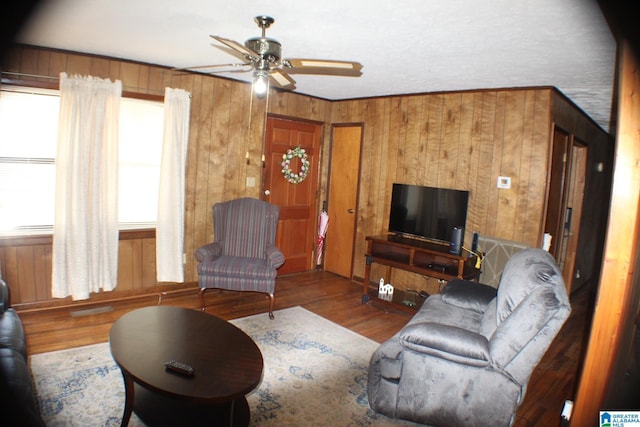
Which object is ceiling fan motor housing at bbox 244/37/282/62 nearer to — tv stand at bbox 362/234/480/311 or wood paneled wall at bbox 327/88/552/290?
tv stand at bbox 362/234/480/311

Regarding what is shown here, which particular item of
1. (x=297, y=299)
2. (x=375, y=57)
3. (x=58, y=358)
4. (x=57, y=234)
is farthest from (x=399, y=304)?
(x=57, y=234)

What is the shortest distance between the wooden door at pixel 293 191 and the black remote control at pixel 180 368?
3.18 meters

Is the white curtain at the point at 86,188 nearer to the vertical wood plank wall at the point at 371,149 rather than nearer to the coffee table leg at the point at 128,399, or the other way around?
the vertical wood plank wall at the point at 371,149

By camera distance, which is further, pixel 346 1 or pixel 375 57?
pixel 375 57

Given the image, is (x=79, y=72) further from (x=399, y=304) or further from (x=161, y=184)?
(x=399, y=304)

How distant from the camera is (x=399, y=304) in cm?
402

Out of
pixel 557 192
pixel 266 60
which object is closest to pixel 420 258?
pixel 557 192

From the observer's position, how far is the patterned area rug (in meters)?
2.18

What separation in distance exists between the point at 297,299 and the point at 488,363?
2.55 m

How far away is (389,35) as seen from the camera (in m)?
2.60

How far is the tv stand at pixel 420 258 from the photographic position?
12.1ft

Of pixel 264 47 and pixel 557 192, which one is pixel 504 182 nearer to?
pixel 557 192

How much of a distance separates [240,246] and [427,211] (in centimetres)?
208

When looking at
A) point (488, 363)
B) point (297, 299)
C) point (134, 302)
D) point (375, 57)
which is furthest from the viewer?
point (297, 299)
